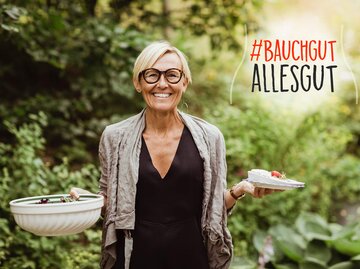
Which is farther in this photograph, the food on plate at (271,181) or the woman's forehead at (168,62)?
the woman's forehead at (168,62)

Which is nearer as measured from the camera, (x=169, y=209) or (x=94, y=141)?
(x=169, y=209)

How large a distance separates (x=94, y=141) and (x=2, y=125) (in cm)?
105

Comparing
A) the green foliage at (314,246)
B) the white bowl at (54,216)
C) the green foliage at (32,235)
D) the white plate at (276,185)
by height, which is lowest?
the green foliage at (314,246)

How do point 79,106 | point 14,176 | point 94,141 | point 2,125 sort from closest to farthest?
point 14,176 < point 2,125 < point 79,106 < point 94,141

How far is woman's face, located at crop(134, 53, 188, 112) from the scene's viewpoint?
2.04 meters

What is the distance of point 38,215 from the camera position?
1840 millimetres

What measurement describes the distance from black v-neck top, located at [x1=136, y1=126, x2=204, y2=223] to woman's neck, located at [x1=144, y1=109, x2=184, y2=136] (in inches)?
3.0

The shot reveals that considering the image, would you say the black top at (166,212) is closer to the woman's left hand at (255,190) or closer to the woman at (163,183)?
the woman at (163,183)

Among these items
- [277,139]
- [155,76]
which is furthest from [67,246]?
[277,139]

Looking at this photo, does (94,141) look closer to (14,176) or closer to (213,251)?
(14,176)

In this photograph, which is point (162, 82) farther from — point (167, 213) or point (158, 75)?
point (167, 213)

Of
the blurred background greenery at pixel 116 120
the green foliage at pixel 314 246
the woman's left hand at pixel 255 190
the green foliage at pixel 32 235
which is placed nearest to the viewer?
the woman's left hand at pixel 255 190

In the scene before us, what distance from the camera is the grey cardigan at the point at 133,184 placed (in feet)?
6.79

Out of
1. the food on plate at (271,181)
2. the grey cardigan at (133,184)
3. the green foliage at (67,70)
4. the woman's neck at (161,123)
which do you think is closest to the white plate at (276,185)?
the food on plate at (271,181)
